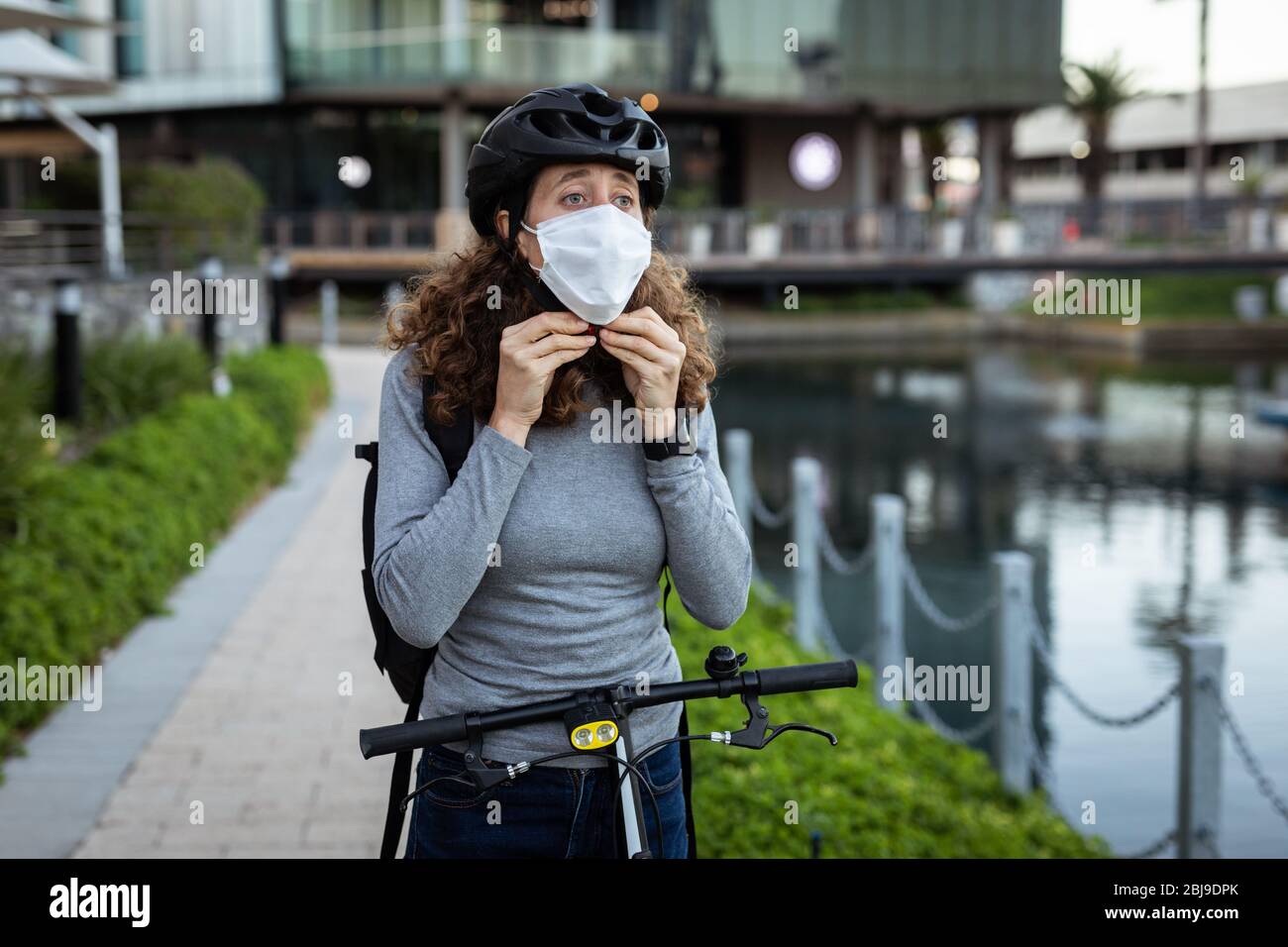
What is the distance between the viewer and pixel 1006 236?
35.1 metres

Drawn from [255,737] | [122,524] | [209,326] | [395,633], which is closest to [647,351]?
[395,633]

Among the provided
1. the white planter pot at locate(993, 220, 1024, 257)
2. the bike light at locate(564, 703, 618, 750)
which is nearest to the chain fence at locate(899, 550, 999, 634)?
the bike light at locate(564, 703, 618, 750)

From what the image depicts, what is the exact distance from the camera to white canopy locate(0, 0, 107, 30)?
Answer: 962cm

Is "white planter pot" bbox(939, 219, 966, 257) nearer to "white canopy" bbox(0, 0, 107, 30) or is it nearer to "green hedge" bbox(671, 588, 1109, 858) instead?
"white canopy" bbox(0, 0, 107, 30)

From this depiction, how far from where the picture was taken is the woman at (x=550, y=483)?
2314mm

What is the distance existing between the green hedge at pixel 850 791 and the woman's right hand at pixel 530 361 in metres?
3.03

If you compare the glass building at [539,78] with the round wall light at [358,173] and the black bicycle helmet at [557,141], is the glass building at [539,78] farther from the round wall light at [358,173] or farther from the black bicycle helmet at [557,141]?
the black bicycle helmet at [557,141]

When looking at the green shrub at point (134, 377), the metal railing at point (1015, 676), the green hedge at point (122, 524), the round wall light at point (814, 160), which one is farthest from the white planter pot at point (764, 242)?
the metal railing at point (1015, 676)

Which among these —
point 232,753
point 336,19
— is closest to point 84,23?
point 232,753

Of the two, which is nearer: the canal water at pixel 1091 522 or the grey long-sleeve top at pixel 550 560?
the grey long-sleeve top at pixel 550 560

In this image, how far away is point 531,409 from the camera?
2326mm

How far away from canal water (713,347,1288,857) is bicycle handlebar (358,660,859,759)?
15.3 ft
